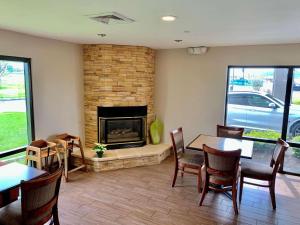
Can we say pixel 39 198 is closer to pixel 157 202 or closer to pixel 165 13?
pixel 157 202

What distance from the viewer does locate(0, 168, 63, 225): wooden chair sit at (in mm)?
1888

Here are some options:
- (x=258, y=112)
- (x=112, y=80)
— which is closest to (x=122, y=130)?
(x=112, y=80)

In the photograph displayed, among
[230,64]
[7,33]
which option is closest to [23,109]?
[7,33]

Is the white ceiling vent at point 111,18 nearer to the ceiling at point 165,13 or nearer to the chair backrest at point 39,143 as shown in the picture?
the ceiling at point 165,13

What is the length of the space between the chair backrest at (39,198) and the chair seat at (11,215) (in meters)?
0.17

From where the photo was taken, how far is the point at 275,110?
4.50 meters

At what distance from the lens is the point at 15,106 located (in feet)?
12.6

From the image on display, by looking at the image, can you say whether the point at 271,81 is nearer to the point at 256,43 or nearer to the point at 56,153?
the point at 256,43

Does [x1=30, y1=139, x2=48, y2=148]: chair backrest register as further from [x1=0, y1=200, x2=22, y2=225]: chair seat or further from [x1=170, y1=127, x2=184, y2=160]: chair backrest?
[x1=170, y1=127, x2=184, y2=160]: chair backrest

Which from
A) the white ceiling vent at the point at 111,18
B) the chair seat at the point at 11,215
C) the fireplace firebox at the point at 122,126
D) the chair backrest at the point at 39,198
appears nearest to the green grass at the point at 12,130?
the fireplace firebox at the point at 122,126

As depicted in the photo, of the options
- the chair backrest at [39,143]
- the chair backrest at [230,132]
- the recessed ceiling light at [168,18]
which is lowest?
the chair backrest at [39,143]

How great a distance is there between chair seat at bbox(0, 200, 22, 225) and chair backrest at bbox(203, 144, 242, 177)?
7.01ft

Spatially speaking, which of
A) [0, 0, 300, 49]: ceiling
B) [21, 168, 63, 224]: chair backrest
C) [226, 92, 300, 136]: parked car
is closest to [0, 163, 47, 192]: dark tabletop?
[21, 168, 63, 224]: chair backrest

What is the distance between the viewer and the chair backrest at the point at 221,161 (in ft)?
9.50
